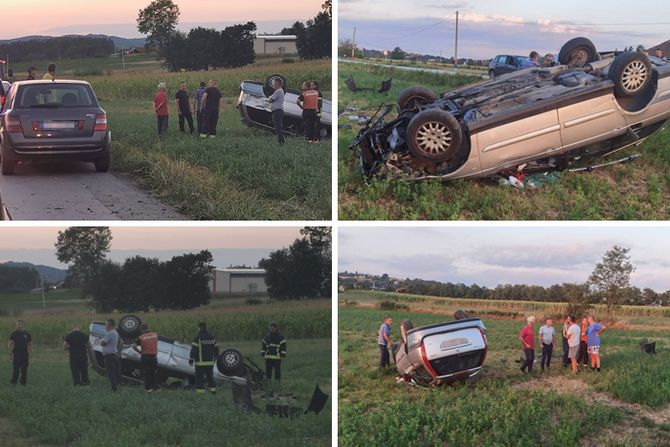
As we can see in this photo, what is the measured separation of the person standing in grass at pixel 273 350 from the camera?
5457 mm

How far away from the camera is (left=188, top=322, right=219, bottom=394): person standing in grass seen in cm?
544

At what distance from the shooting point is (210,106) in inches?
240

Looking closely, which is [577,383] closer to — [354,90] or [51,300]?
[354,90]

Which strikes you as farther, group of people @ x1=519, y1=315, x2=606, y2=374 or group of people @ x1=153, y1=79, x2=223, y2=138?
group of people @ x1=153, y1=79, x2=223, y2=138

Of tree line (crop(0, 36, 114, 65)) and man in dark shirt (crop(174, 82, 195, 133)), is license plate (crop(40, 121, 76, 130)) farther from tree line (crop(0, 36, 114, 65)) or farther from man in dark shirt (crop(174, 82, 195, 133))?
man in dark shirt (crop(174, 82, 195, 133))

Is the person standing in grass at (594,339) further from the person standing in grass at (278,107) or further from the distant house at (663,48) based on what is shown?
the person standing in grass at (278,107)

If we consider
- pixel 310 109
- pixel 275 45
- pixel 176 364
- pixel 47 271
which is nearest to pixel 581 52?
pixel 310 109

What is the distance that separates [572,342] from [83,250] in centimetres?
312

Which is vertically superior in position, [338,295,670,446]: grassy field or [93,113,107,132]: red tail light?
[93,113,107,132]: red tail light

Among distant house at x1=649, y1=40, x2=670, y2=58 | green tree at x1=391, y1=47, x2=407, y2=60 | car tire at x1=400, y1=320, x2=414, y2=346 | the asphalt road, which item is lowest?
car tire at x1=400, y1=320, x2=414, y2=346

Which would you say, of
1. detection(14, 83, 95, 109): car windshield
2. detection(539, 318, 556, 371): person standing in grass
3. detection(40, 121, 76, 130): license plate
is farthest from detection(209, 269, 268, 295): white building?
detection(539, 318, 556, 371): person standing in grass

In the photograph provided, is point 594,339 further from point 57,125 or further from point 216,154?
point 57,125

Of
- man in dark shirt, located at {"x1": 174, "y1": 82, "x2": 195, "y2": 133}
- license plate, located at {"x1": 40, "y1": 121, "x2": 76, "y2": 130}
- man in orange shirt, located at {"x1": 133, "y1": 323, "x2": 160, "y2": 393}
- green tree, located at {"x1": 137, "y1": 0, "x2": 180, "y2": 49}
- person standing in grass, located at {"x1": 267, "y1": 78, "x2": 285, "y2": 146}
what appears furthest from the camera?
person standing in grass, located at {"x1": 267, "y1": 78, "x2": 285, "y2": 146}

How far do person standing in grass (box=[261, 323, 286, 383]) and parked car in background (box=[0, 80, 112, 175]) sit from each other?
1.57 meters
